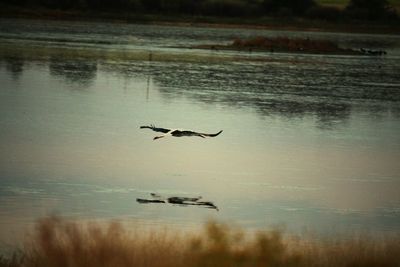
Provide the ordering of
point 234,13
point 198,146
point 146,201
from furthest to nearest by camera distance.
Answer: point 234,13 < point 198,146 < point 146,201

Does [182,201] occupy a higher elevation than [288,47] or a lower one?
higher

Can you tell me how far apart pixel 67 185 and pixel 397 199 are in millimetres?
4538

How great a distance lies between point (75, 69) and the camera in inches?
1404

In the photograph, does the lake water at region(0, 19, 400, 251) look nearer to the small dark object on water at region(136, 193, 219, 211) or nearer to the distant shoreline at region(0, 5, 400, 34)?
the small dark object on water at region(136, 193, 219, 211)

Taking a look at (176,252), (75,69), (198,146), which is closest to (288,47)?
(75,69)

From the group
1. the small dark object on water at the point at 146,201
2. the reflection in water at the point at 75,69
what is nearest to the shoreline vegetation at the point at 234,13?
the reflection in water at the point at 75,69

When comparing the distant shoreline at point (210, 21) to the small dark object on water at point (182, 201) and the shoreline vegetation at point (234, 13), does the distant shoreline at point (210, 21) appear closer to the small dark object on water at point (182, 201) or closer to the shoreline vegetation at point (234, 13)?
the shoreline vegetation at point (234, 13)

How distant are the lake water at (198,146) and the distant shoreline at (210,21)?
171 ft

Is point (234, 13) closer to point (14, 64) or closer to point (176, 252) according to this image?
point (14, 64)

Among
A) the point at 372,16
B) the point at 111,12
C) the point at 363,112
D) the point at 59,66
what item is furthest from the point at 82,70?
the point at 372,16

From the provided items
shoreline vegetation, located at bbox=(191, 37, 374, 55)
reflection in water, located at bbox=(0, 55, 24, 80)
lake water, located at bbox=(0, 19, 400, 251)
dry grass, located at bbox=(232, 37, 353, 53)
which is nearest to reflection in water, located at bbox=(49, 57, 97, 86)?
lake water, located at bbox=(0, 19, 400, 251)

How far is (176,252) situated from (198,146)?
9872 mm

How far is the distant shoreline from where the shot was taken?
90.4 m

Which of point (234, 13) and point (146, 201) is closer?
point (146, 201)
